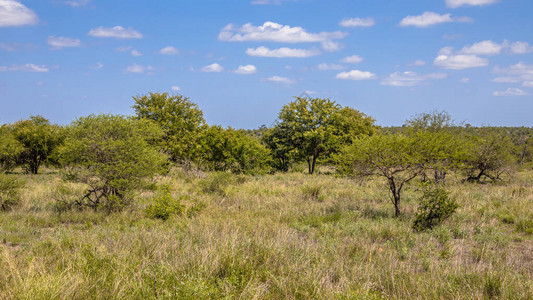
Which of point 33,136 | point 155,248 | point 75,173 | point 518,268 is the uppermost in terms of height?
point 33,136

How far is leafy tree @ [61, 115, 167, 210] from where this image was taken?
10.4 metres

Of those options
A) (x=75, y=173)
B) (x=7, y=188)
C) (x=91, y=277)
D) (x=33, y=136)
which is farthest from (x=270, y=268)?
(x=33, y=136)

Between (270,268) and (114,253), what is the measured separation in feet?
8.96

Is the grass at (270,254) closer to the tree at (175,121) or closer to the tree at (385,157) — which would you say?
the tree at (385,157)

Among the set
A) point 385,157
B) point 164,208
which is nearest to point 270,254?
point 164,208

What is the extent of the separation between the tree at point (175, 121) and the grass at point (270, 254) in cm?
1207

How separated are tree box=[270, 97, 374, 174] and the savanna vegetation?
7144 millimetres

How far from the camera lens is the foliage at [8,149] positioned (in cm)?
2323

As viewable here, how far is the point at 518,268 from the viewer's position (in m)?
6.08

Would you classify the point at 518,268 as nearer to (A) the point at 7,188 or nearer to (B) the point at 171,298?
(B) the point at 171,298

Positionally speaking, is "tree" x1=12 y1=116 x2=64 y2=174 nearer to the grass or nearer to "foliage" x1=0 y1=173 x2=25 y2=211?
"foliage" x1=0 y1=173 x2=25 y2=211

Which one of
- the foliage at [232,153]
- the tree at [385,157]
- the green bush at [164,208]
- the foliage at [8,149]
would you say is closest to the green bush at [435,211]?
the tree at [385,157]

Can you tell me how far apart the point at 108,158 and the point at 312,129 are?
737 inches

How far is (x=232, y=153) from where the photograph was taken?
2420 cm
